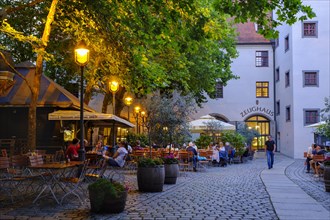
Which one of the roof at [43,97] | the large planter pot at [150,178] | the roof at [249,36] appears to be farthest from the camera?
the roof at [249,36]

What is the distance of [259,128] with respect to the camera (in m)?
44.1

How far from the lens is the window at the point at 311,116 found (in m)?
36.7

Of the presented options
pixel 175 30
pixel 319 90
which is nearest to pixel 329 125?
pixel 175 30

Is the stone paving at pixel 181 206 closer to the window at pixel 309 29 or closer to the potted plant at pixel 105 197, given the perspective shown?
the potted plant at pixel 105 197

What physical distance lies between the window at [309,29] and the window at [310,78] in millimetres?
3093

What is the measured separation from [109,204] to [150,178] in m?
3.29

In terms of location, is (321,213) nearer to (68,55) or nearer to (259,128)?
(68,55)

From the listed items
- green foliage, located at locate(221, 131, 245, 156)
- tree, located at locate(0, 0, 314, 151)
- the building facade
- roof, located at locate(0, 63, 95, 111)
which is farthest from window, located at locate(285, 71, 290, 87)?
roof, located at locate(0, 63, 95, 111)

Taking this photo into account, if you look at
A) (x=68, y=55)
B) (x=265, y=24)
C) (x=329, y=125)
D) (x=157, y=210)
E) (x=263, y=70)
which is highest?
(x=263, y=70)

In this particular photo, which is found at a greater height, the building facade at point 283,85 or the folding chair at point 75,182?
the building facade at point 283,85

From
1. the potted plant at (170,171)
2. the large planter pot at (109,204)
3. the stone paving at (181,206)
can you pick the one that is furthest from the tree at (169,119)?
the large planter pot at (109,204)

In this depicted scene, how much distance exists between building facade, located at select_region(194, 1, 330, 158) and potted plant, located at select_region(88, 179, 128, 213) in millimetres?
30242

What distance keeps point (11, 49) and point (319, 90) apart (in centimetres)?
2358

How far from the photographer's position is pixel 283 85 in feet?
133
